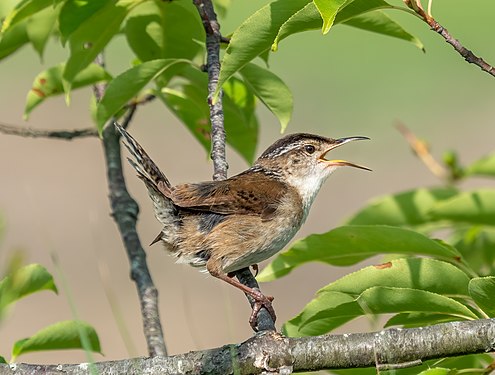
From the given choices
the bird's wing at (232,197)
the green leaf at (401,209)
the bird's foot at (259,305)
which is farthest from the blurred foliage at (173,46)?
the bird's foot at (259,305)

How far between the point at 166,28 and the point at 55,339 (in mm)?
1514

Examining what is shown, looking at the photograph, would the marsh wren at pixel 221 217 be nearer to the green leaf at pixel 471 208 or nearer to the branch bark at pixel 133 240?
the branch bark at pixel 133 240

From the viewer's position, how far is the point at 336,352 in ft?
9.27

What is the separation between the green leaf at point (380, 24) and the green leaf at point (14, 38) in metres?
1.59

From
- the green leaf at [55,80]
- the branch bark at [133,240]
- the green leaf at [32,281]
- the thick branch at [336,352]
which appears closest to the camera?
the thick branch at [336,352]

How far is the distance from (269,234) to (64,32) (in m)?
1.55

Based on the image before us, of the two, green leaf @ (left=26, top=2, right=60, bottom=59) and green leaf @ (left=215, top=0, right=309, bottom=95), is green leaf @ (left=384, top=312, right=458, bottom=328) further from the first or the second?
green leaf @ (left=26, top=2, right=60, bottom=59)

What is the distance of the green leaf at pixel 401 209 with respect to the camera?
441 centimetres

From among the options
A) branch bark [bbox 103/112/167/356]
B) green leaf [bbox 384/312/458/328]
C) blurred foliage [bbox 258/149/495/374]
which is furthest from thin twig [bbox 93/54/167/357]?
green leaf [bbox 384/312/458/328]

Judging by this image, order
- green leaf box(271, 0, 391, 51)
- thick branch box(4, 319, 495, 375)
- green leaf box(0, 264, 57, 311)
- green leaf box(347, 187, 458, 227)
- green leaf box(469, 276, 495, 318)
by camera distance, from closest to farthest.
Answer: thick branch box(4, 319, 495, 375) < green leaf box(469, 276, 495, 318) < green leaf box(271, 0, 391, 51) < green leaf box(0, 264, 57, 311) < green leaf box(347, 187, 458, 227)

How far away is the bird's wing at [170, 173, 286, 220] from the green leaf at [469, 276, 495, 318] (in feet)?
5.93

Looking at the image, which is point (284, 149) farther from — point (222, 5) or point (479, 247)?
point (479, 247)

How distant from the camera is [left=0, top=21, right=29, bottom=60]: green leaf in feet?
14.6

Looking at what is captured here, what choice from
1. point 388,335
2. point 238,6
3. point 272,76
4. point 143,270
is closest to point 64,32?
point 272,76
